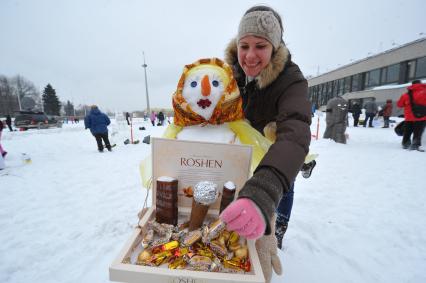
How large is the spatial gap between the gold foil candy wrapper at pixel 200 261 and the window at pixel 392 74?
939 inches

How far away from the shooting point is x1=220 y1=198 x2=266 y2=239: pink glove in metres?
0.69

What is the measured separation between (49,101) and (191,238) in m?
48.4

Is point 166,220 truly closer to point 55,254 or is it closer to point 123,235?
point 123,235

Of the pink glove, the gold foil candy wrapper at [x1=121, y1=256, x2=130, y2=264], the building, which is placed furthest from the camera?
the building

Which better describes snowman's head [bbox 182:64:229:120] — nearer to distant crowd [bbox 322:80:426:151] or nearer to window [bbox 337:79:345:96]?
distant crowd [bbox 322:80:426:151]

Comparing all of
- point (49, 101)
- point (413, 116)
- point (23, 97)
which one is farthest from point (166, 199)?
point (23, 97)

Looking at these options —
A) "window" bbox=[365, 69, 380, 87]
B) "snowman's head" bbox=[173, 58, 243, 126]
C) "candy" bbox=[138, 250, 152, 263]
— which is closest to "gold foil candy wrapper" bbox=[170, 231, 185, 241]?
"candy" bbox=[138, 250, 152, 263]

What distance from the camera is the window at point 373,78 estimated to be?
67.5 feet

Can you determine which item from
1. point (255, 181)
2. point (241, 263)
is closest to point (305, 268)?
point (241, 263)

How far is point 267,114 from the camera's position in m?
1.29

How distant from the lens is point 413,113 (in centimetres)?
479

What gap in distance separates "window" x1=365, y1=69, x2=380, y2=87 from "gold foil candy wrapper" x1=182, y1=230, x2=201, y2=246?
25861 millimetres

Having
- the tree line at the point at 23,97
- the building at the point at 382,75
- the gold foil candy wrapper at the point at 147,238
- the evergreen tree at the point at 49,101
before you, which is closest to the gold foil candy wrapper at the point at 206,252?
the gold foil candy wrapper at the point at 147,238

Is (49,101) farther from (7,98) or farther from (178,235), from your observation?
(178,235)
